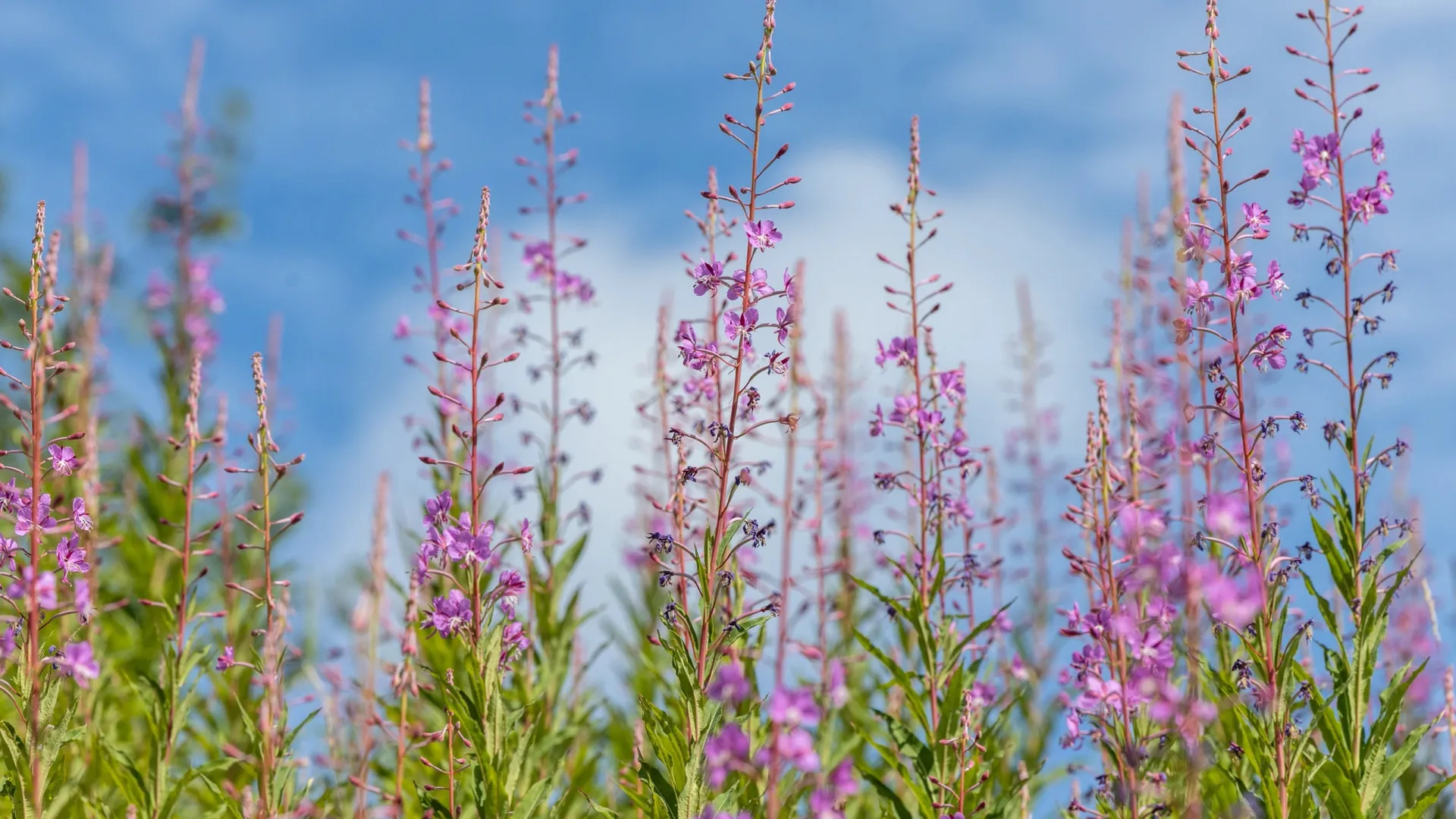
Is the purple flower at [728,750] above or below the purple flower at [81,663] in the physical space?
below

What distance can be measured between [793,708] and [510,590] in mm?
2397

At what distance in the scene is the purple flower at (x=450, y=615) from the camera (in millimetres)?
4953

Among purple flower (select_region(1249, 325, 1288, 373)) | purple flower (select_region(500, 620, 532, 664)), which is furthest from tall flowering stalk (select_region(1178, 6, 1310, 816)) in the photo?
purple flower (select_region(500, 620, 532, 664))

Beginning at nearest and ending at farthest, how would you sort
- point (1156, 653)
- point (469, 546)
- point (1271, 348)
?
point (1156, 653) < point (469, 546) < point (1271, 348)

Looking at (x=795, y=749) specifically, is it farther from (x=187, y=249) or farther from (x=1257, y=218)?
(x=187, y=249)

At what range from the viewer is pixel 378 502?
239 inches

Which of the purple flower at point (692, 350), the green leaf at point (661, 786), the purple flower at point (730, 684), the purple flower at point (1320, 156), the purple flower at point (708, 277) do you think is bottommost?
the green leaf at point (661, 786)

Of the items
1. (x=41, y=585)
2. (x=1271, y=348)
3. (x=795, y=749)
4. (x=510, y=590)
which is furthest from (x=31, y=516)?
(x=1271, y=348)

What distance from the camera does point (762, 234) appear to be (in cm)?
461

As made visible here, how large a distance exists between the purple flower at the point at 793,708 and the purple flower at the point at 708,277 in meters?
2.18

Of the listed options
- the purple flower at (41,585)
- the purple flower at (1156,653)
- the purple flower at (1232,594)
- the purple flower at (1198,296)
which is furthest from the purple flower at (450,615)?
the purple flower at (1198,296)

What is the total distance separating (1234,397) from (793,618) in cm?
247

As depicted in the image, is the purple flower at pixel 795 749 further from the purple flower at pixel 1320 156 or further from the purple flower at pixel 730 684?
the purple flower at pixel 1320 156

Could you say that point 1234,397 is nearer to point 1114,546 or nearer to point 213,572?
point 1114,546
